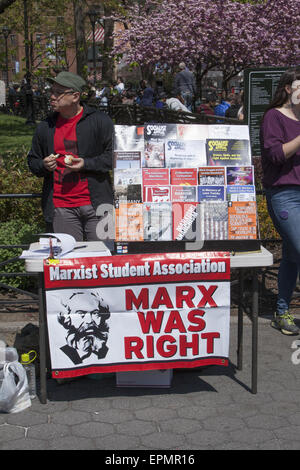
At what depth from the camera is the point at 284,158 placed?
444 centimetres

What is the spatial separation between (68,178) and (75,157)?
0.17 meters

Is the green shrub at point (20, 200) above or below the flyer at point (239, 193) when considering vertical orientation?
below

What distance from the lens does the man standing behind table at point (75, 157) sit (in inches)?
184

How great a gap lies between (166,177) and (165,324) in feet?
3.01

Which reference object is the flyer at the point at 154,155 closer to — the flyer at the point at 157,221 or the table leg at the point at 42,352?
the flyer at the point at 157,221

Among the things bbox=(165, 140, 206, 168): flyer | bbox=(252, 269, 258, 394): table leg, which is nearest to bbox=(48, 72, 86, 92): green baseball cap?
bbox=(165, 140, 206, 168): flyer

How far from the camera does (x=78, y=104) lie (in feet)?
15.6

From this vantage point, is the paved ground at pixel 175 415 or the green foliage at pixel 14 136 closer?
the paved ground at pixel 175 415

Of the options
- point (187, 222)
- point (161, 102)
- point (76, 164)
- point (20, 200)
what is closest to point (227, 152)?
point (187, 222)

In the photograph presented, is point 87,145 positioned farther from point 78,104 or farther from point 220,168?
point 220,168

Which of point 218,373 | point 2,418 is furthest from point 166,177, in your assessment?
point 2,418

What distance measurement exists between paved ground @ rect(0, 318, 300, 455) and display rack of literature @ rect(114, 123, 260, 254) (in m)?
0.98

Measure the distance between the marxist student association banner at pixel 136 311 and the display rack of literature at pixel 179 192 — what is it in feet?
0.46

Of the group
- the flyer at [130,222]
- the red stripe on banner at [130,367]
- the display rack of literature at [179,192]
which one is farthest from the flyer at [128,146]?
the red stripe on banner at [130,367]
